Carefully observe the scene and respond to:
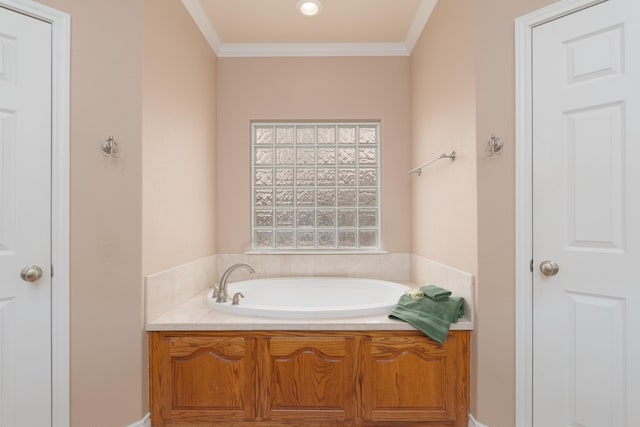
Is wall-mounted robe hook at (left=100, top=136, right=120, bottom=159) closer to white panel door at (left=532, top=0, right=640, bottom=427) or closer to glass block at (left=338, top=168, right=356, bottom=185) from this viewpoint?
glass block at (left=338, top=168, right=356, bottom=185)

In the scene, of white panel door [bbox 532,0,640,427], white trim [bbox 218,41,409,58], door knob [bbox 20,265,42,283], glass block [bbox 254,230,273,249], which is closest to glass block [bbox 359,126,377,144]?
white trim [bbox 218,41,409,58]

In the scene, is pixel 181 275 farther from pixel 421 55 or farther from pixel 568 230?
pixel 421 55

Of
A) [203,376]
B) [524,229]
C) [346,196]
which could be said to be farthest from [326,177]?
[203,376]

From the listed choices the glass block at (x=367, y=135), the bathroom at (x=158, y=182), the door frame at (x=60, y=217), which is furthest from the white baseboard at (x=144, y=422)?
the glass block at (x=367, y=135)

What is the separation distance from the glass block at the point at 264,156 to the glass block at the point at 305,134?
0.27m

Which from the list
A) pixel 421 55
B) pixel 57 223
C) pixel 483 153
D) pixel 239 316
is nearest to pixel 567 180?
pixel 483 153

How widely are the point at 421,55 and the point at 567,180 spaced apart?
4.96ft

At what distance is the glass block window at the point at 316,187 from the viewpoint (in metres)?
3.00

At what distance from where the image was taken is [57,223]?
5.21 feet

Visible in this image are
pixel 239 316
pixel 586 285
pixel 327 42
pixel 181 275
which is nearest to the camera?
pixel 586 285

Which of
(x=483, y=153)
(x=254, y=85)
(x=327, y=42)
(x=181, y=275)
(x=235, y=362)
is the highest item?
(x=327, y=42)

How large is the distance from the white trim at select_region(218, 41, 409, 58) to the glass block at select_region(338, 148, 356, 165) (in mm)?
793

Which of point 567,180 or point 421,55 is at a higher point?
point 421,55

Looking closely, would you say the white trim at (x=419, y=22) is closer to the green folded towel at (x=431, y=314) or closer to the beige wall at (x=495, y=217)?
the beige wall at (x=495, y=217)
